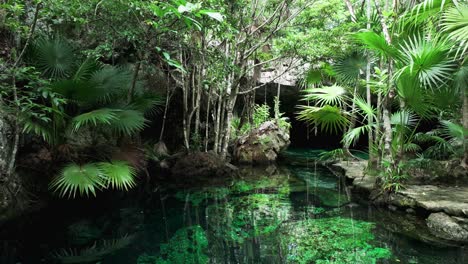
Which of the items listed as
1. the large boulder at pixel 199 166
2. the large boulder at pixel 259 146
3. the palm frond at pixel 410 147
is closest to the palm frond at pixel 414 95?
the palm frond at pixel 410 147

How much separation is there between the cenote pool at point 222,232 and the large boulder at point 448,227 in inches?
5.2

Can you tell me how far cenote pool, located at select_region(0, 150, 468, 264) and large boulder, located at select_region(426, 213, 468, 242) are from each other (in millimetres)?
132

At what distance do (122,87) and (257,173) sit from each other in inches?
165

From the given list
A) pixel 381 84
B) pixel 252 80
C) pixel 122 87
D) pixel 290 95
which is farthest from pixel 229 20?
pixel 290 95

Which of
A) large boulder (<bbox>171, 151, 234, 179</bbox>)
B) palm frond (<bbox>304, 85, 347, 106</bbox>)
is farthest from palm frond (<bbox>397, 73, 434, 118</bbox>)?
large boulder (<bbox>171, 151, 234, 179</bbox>)

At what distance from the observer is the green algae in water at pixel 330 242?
3463mm

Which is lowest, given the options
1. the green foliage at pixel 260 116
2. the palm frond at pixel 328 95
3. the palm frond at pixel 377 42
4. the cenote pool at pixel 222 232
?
the cenote pool at pixel 222 232

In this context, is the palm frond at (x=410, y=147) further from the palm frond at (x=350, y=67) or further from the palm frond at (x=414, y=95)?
the palm frond at (x=350, y=67)

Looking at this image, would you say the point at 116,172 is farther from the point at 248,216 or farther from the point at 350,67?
the point at 350,67

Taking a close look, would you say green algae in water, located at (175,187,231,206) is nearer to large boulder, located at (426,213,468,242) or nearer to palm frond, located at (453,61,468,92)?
large boulder, located at (426,213,468,242)

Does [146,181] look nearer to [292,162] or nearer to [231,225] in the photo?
[231,225]

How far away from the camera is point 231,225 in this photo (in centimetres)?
459

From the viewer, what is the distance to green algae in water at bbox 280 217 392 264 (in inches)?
136

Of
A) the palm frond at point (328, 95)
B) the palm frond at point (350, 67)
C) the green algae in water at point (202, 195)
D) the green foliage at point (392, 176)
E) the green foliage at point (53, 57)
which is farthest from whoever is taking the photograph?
the palm frond at point (350, 67)
